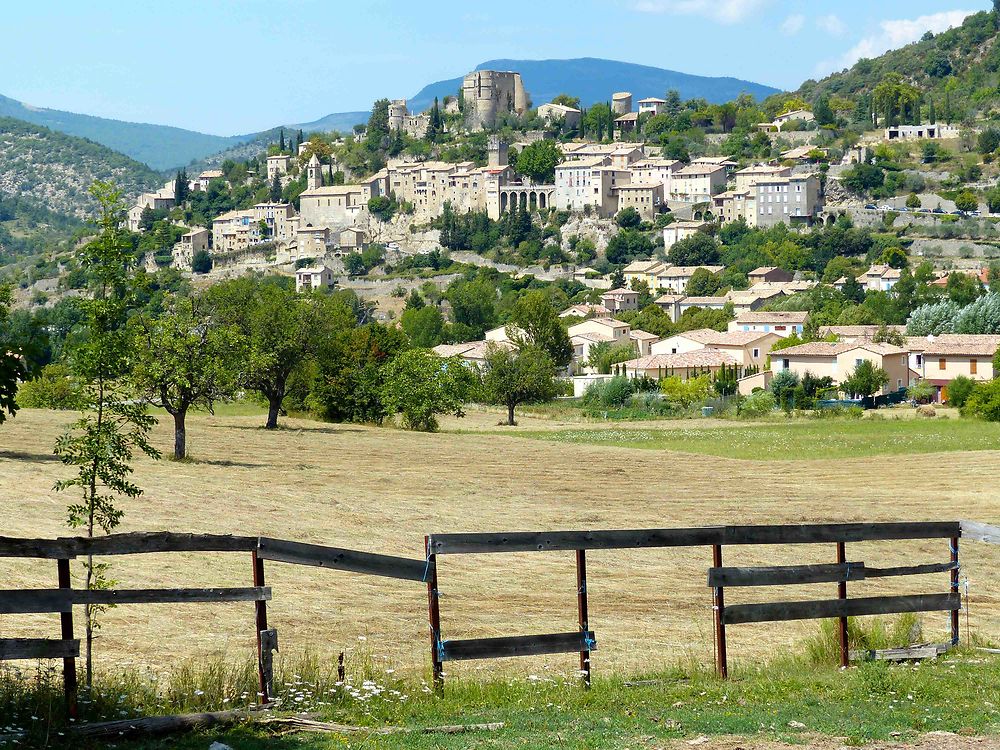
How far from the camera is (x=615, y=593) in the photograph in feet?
57.9

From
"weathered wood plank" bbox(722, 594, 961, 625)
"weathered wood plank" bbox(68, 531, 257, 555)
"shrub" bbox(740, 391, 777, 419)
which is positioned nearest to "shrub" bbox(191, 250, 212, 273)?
"shrub" bbox(740, 391, 777, 419)

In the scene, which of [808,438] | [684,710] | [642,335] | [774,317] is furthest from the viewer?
[642,335]

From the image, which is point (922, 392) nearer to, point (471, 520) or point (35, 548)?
point (471, 520)

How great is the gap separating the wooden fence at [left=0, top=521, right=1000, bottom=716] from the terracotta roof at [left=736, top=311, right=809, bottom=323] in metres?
95.5

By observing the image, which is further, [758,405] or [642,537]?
[758,405]

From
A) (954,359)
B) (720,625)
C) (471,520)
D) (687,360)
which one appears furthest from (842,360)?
(720,625)

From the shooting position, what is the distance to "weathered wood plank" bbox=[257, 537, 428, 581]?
9483 mm

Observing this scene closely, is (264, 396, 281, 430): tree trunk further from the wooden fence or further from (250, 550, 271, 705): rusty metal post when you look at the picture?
(250, 550, 271, 705): rusty metal post

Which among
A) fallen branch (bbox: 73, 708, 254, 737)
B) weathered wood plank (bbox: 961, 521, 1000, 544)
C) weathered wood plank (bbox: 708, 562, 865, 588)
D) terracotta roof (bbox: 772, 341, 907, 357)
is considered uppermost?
terracotta roof (bbox: 772, 341, 907, 357)

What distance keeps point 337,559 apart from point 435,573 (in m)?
0.69

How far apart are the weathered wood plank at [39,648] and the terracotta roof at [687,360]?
256ft

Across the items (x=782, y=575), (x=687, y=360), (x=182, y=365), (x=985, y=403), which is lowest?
(x=985, y=403)

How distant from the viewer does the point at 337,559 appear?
9680 millimetres

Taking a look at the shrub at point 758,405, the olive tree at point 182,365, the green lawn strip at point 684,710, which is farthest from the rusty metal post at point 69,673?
the shrub at point 758,405
